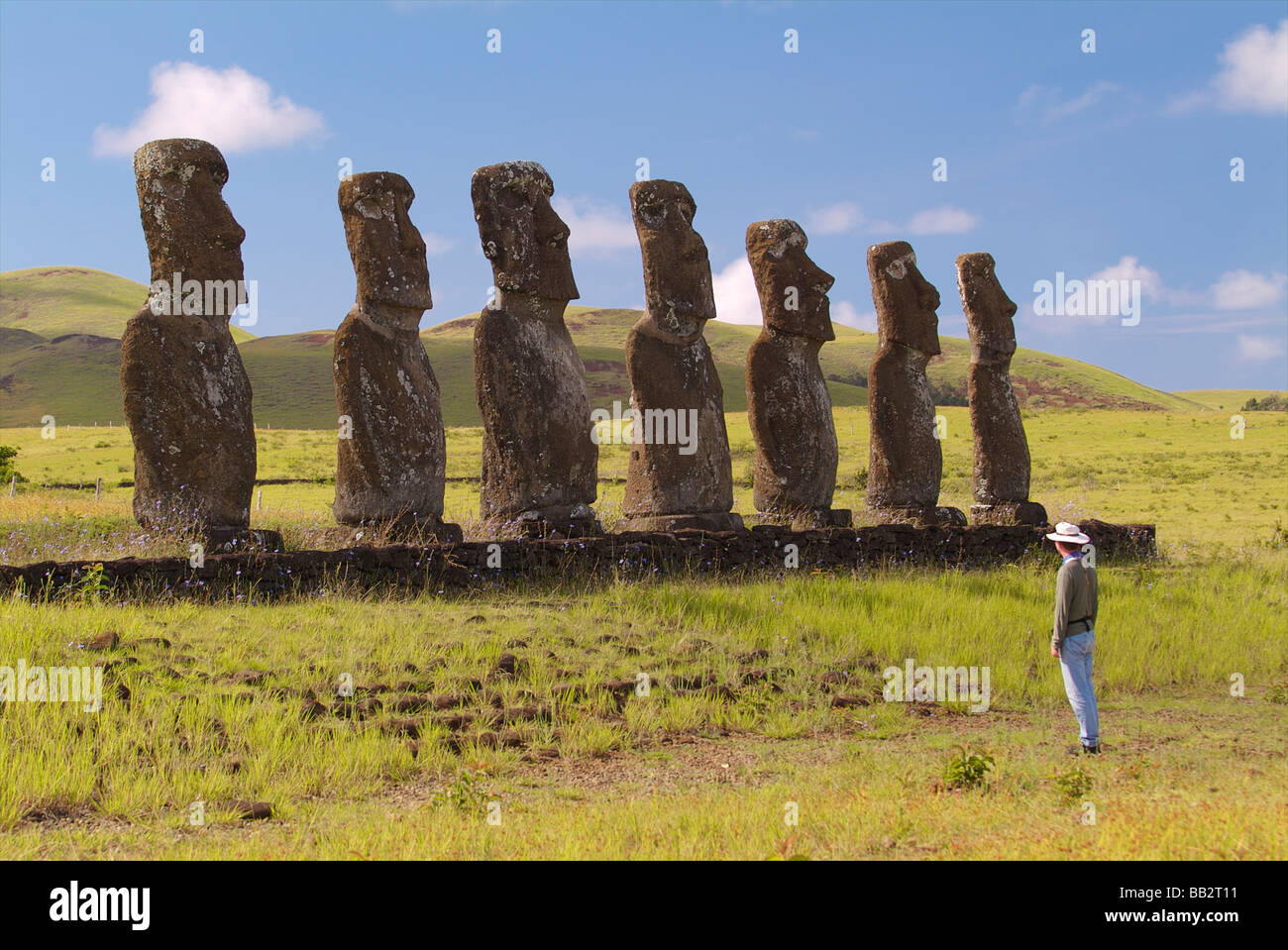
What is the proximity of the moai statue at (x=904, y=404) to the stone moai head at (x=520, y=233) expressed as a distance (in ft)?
15.8

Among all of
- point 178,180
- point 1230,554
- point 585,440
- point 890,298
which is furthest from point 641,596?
point 1230,554

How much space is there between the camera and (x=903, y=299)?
1566cm

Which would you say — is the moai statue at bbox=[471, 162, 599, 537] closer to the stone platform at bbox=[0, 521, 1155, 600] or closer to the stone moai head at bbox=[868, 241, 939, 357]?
the stone platform at bbox=[0, 521, 1155, 600]

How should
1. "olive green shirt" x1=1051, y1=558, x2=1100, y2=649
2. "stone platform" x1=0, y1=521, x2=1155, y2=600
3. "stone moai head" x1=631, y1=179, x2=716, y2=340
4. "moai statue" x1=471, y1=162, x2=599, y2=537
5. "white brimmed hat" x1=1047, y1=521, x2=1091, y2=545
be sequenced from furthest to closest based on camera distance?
1. "stone moai head" x1=631, y1=179, x2=716, y2=340
2. "moai statue" x1=471, y1=162, x2=599, y2=537
3. "stone platform" x1=0, y1=521, x2=1155, y2=600
4. "white brimmed hat" x1=1047, y1=521, x2=1091, y2=545
5. "olive green shirt" x1=1051, y1=558, x2=1100, y2=649

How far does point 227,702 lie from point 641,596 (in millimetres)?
4164

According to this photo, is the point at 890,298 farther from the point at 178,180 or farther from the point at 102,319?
the point at 102,319

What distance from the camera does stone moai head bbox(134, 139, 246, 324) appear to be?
10523mm

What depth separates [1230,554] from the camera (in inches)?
655

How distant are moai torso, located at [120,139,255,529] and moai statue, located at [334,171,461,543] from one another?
971 millimetres

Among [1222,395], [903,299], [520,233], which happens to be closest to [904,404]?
[903,299]

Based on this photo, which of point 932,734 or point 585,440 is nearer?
point 932,734

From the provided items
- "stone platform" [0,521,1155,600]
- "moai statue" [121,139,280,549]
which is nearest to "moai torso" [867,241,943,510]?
"stone platform" [0,521,1155,600]

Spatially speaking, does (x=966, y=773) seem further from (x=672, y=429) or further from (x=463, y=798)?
(x=672, y=429)

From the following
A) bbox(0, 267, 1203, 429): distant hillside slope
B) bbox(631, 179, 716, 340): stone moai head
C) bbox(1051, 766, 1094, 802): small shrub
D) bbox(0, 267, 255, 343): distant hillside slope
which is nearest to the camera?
bbox(1051, 766, 1094, 802): small shrub
